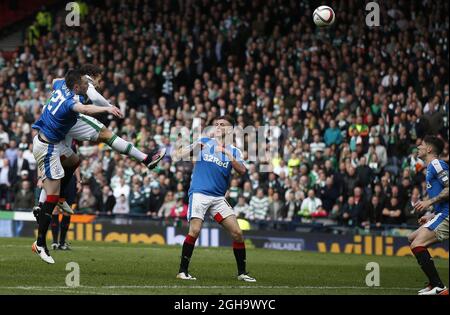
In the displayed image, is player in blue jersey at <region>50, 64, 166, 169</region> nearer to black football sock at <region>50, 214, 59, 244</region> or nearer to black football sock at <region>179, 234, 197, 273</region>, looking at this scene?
black football sock at <region>179, 234, 197, 273</region>

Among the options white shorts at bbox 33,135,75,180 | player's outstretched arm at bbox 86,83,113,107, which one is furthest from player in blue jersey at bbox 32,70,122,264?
player's outstretched arm at bbox 86,83,113,107

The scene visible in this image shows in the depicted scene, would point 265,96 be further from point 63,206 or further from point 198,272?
point 198,272

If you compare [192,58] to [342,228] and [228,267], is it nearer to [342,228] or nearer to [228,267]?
[342,228]

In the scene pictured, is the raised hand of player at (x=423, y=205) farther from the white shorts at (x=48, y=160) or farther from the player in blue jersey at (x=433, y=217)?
the white shorts at (x=48, y=160)

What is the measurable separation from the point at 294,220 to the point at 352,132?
288 centimetres

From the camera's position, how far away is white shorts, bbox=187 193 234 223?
15.9 metres

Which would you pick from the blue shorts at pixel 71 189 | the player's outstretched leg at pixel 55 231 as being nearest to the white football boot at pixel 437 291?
the blue shorts at pixel 71 189

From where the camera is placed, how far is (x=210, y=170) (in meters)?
16.0

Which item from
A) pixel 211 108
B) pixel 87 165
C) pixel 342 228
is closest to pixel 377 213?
Answer: pixel 342 228

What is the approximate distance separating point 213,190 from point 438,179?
11.1 feet

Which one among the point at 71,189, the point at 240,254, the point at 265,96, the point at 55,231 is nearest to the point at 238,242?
the point at 240,254

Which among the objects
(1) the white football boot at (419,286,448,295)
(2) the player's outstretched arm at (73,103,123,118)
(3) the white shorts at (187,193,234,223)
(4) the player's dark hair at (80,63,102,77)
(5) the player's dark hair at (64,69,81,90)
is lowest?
(1) the white football boot at (419,286,448,295)

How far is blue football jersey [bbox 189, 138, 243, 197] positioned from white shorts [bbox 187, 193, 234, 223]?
8cm

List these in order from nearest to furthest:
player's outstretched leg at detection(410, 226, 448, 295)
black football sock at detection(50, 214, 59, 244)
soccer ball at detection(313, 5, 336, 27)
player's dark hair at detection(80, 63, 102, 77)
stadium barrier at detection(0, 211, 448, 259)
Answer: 1. player's outstretched leg at detection(410, 226, 448, 295)
2. player's dark hair at detection(80, 63, 102, 77)
3. soccer ball at detection(313, 5, 336, 27)
4. black football sock at detection(50, 214, 59, 244)
5. stadium barrier at detection(0, 211, 448, 259)
